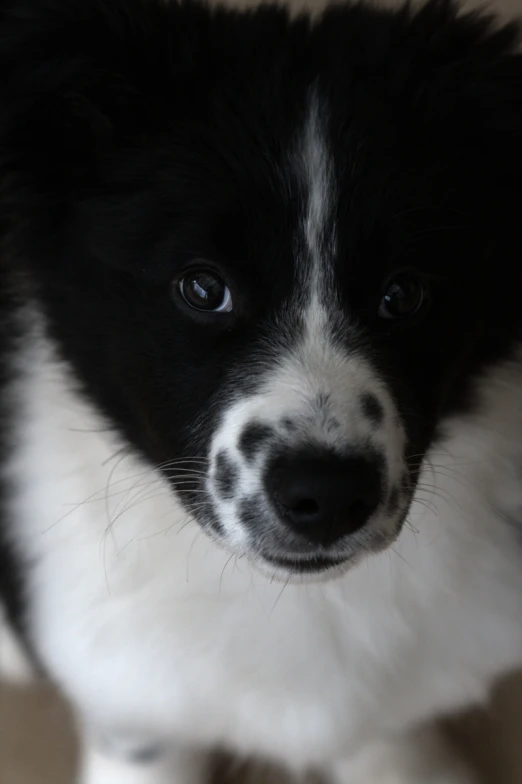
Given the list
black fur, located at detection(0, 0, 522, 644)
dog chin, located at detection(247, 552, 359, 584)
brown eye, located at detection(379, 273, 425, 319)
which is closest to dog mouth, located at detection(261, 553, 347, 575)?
dog chin, located at detection(247, 552, 359, 584)

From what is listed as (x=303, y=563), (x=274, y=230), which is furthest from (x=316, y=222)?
(x=303, y=563)

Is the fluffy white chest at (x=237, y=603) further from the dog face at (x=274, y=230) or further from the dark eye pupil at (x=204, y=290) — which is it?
the dark eye pupil at (x=204, y=290)

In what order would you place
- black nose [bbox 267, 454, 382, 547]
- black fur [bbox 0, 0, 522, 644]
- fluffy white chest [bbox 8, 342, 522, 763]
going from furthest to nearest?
fluffy white chest [bbox 8, 342, 522, 763] < black fur [bbox 0, 0, 522, 644] < black nose [bbox 267, 454, 382, 547]

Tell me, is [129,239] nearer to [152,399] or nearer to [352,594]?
[152,399]

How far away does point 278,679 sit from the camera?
177 centimetres

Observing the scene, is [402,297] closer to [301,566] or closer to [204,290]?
[204,290]

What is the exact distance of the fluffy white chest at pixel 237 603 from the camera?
168 centimetres

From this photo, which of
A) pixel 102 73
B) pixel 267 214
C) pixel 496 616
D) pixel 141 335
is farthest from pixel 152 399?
pixel 496 616

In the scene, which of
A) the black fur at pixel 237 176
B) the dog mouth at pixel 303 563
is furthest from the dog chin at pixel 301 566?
the black fur at pixel 237 176

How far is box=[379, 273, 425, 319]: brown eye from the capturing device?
1.42 metres

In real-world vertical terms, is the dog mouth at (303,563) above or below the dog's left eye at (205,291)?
below

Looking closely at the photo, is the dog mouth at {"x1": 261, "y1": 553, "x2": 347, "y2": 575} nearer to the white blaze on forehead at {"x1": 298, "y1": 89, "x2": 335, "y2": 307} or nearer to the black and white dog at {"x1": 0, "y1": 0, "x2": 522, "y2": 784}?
the black and white dog at {"x1": 0, "y1": 0, "x2": 522, "y2": 784}

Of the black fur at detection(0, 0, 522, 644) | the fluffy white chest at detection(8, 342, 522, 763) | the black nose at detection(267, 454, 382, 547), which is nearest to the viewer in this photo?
the black nose at detection(267, 454, 382, 547)

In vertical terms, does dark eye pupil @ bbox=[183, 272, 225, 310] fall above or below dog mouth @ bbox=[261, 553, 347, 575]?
above
